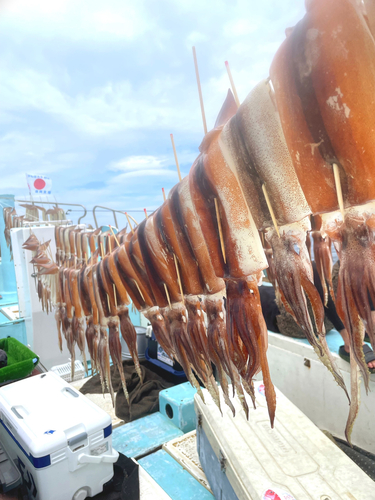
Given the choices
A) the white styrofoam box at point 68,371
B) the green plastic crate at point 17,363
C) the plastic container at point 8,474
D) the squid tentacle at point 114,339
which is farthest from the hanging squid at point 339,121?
the white styrofoam box at point 68,371

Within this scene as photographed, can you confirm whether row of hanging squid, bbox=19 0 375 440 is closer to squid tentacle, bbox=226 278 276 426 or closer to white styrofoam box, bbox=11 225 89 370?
squid tentacle, bbox=226 278 276 426

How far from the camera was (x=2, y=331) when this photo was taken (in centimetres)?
441

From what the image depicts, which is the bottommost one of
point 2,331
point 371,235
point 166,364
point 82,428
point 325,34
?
point 166,364

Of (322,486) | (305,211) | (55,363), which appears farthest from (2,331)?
(305,211)

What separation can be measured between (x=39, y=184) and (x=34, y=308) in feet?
9.06

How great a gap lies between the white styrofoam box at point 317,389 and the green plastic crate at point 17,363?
7.77ft

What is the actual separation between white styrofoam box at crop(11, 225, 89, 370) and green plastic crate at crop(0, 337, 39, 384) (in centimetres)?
69

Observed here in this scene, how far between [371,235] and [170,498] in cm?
255

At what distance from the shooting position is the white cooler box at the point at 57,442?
1.85 metres

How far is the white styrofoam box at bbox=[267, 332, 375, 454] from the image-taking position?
7.86 ft

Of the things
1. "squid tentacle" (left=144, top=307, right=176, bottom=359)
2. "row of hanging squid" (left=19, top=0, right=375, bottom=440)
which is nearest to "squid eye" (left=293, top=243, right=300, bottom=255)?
"row of hanging squid" (left=19, top=0, right=375, bottom=440)

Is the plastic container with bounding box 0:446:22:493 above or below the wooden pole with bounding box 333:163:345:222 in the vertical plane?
below

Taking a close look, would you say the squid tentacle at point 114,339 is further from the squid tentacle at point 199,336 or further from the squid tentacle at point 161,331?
the squid tentacle at point 199,336

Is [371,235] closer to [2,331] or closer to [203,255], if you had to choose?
[203,255]
